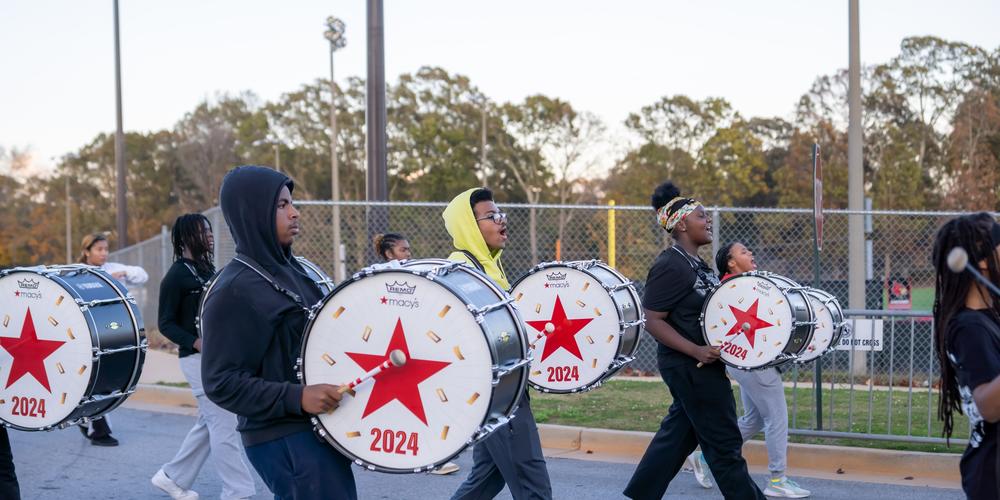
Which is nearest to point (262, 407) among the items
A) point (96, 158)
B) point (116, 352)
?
point (116, 352)

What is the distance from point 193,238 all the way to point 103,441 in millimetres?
3558

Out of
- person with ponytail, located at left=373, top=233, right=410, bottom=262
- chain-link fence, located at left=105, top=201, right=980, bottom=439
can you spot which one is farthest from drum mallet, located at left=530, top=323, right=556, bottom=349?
chain-link fence, located at left=105, top=201, right=980, bottom=439

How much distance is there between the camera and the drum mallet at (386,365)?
3273 mm

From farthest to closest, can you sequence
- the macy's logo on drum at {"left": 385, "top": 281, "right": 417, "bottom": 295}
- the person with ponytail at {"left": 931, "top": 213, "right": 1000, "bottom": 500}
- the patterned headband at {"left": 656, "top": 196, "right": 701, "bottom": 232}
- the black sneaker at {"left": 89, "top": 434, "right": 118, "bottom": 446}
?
the black sneaker at {"left": 89, "top": 434, "right": 118, "bottom": 446}, the patterned headband at {"left": 656, "top": 196, "right": 701, "bottom": 232}, the macy's logo on drum at {"left": 385, "top": 281, "right": 417, "bottom": 295}, the person with ponytail at {"left": 931, "top": 213, "right": 1000, "bottom": 500}

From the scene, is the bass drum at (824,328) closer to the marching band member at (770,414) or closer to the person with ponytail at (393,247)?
the marching band member at (770,414)

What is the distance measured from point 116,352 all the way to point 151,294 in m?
15.3

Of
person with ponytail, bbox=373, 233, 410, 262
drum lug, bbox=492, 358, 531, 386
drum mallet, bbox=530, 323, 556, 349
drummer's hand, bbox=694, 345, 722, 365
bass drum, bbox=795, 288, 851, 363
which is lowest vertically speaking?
bass drum, bbox=795, 288, 851, 363

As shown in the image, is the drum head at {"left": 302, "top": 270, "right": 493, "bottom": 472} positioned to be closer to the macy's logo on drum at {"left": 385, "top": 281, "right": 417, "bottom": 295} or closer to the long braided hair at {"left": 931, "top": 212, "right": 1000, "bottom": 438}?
the macy's logo on drum at {"left": 385, "top": 281, "right": 417, "bottom": 295}

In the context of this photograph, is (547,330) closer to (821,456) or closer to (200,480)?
(821,456)

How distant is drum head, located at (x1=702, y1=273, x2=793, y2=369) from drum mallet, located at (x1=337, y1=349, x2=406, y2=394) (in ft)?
9.12

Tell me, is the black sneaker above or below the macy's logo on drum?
below

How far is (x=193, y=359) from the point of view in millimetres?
6707

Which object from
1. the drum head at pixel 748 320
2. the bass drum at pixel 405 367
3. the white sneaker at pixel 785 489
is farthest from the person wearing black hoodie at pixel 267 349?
the white sneaker at pixel 785 489

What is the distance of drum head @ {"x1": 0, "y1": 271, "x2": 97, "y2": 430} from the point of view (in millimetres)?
4953
